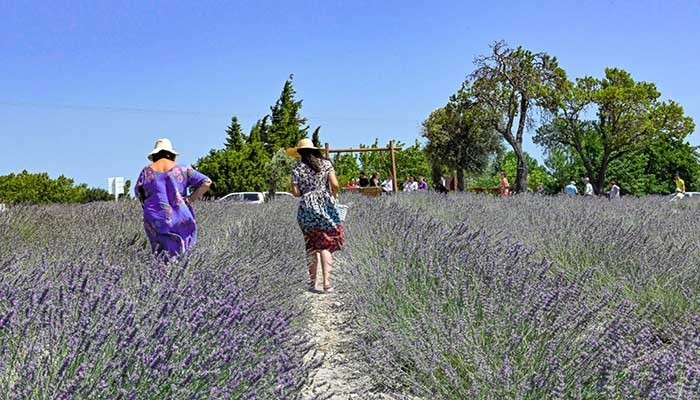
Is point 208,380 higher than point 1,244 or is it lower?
lower

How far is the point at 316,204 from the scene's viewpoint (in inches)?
233

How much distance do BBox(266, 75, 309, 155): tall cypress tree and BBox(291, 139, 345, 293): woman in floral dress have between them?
Result: 34300 mm

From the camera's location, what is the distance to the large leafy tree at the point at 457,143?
33.7 metres

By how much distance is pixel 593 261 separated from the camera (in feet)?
15.7

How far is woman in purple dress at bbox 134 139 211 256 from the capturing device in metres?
4.85

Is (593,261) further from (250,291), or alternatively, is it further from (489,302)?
(250,291)

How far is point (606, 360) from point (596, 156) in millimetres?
56858

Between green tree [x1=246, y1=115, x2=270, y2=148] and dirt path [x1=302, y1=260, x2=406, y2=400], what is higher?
green tree [x1=246, y1=115, x2=270, y2=148]

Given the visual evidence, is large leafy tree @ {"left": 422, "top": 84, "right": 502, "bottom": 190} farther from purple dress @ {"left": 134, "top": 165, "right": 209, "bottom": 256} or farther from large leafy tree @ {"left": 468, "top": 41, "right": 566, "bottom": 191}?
purple dress @ {"left": 134, "top": 165, "right": 209, "bottom": 256}

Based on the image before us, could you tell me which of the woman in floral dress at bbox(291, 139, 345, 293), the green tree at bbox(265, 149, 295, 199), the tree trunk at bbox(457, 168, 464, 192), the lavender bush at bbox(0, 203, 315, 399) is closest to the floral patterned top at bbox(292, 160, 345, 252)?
the woman in floral dress at bbox(291, 139, 345, 293)

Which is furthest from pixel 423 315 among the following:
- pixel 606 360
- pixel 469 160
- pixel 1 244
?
pixel 469 160

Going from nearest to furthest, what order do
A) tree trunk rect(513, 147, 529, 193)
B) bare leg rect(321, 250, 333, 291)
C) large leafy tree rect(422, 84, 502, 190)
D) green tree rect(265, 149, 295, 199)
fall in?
bare leg rect(321, 250, 333, 291)
green tree rect(265, 149, 295, 199)
tree trunk rect(513, 147, 529, 193)
large leafy tree rect(422, 84, 502, 190)

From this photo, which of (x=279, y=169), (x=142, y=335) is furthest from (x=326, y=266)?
(x=279, y=169)

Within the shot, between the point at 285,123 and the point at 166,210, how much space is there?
37475 millimetres
